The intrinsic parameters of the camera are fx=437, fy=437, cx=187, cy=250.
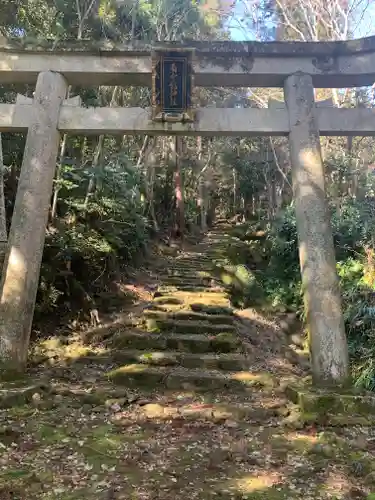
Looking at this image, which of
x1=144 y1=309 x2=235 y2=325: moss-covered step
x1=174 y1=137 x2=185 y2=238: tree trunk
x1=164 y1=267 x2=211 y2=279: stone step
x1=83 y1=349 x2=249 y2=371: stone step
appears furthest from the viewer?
x1=174 y1=137 x2=185 y2=238: tree trunk

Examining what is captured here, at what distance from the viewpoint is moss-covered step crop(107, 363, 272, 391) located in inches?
224

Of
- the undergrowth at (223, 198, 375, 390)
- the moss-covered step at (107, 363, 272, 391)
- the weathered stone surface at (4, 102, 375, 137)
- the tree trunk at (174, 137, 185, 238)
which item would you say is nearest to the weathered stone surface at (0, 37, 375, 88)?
the weathered stone surface at (4, 102, 375, 137)

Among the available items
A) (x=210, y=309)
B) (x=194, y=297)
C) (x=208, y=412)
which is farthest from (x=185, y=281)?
(x=208, y=412)

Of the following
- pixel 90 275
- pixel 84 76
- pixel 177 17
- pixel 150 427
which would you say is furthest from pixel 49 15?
pixel 150 427

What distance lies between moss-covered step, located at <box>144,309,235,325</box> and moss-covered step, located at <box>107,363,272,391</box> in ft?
6.18

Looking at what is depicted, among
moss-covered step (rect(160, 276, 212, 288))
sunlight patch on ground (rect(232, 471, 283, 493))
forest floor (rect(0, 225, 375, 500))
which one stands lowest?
sunlight patch on ground (rect(232, 471, 283, 493))

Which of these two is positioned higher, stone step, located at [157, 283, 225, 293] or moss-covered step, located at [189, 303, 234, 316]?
stone step, located at [157, 283, 225, 293]

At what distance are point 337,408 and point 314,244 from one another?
6.37 feet

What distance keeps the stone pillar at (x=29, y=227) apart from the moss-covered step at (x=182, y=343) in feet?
6.16

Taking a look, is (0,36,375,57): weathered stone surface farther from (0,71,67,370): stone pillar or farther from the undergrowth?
the undergrowth

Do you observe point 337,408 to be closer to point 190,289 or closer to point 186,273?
point 190,289

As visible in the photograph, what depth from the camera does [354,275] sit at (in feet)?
28.6

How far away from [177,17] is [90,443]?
42.8 ft

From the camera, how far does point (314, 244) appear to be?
5457 mm
